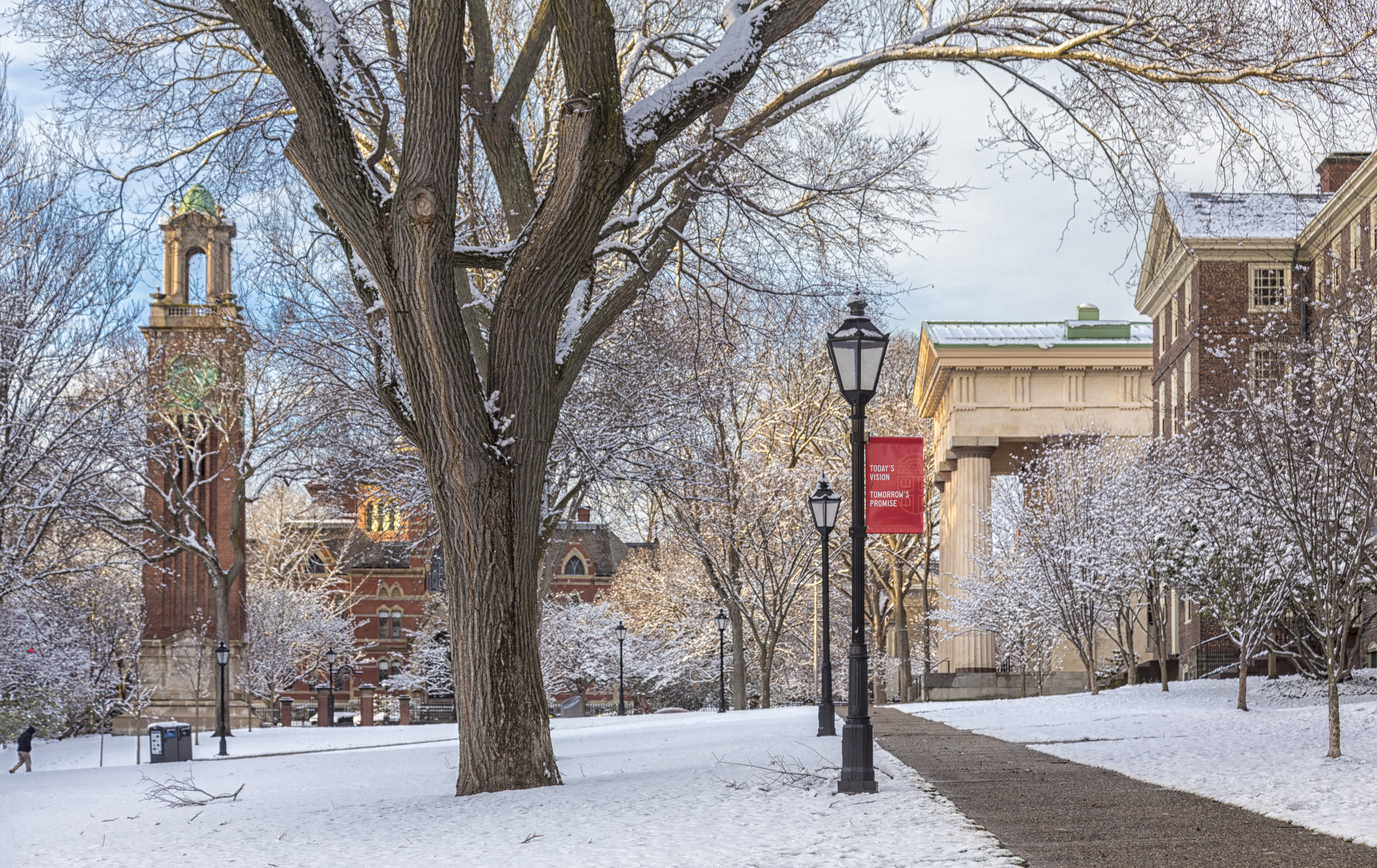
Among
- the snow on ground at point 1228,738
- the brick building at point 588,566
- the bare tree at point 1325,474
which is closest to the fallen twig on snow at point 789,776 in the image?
the snow on ground at point 1228,738

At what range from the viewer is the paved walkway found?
24.1 feet

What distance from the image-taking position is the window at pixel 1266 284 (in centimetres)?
3550

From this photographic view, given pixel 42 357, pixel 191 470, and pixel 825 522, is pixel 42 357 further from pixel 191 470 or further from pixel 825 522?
pixel 191 470

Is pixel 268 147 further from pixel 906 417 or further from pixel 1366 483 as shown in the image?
pixel 906 417

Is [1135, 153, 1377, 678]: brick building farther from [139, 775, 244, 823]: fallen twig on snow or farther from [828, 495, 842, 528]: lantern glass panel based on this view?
[139, 775, 244, 823]: fallen twig on snow

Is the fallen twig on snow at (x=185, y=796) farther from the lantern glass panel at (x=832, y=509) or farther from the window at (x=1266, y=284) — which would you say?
the window at (x=1266, y=284)

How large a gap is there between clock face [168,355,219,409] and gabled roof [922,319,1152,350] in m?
23.9

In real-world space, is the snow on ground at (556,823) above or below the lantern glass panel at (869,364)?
below

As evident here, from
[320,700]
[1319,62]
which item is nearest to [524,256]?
[1319,62]

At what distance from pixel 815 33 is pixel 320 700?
44.9 metres

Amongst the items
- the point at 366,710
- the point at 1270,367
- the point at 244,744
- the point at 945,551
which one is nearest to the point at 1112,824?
the point at 1270,367

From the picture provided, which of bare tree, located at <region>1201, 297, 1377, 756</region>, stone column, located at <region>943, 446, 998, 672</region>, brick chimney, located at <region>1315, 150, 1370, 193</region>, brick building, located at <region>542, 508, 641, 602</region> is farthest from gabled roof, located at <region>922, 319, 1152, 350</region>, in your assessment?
brick building, located at <region>542, 508, 641, 602</region>

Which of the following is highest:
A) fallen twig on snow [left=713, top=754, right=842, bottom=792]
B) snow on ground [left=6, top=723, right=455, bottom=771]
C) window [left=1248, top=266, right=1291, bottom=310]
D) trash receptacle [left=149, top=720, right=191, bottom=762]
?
window [left=1248, top=266, right=1291, bottom=310]

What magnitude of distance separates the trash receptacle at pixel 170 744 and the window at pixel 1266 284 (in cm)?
2804
